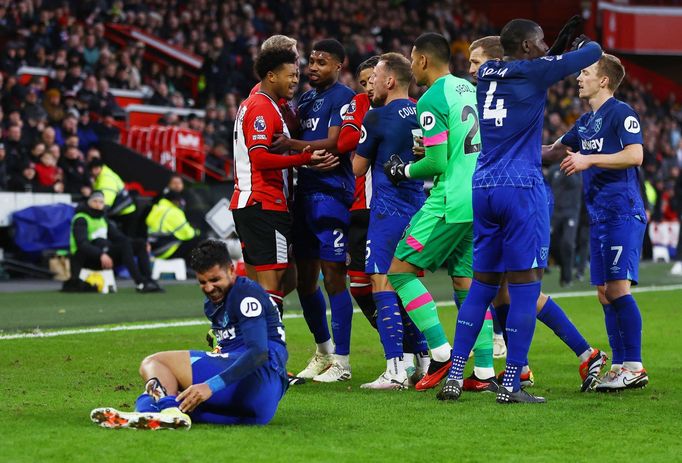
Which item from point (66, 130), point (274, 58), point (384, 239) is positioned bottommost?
Answer: point (384, 239)

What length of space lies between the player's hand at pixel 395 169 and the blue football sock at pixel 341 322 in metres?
1.11

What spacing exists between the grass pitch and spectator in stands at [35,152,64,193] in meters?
8.95

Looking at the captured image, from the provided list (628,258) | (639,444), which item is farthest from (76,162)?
(639,444)

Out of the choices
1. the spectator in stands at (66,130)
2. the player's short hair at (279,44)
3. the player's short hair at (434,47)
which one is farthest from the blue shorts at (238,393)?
the spectator in stands at (66,130)

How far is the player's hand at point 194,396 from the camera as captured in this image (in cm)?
620

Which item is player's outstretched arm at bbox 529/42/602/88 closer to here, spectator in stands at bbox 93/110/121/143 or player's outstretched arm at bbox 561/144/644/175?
player's outstretched arm at bbox 561/144/644/175

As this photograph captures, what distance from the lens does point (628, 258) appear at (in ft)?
27.3

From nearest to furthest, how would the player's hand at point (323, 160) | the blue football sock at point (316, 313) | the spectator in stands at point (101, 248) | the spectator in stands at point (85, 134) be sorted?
the player's hand at point (323, 160) → the blue football sock at point (316, 313) → the spectator in stands at point (101, 248) → the spectator in stands at point (85, 134)

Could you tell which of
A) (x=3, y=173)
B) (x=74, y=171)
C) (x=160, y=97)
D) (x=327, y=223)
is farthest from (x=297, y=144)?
(x=160, y=97)

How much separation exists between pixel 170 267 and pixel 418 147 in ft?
38.6

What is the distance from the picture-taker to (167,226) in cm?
1934

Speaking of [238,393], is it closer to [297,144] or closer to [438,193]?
[438,193]

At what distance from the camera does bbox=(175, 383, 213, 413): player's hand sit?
20.3 ft

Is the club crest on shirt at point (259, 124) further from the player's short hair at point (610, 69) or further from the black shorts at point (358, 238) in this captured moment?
the player's short hair at point (610, 69)
